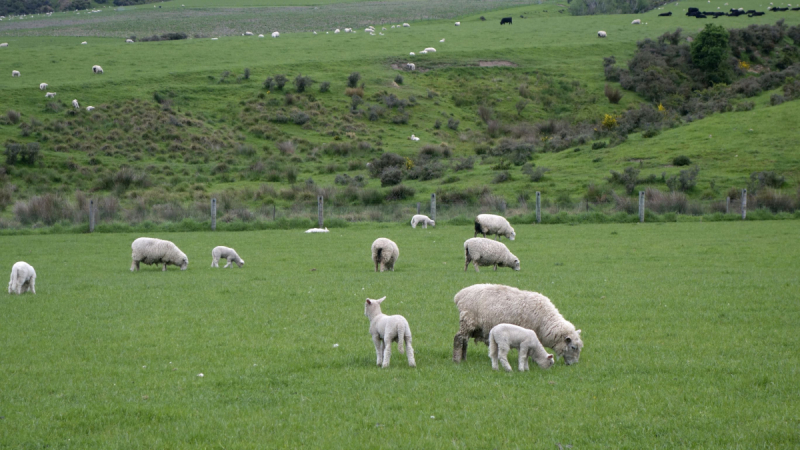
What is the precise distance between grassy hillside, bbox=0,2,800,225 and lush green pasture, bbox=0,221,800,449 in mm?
23090

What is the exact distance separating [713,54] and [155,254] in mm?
78667

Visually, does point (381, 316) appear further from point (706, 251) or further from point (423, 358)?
point (706, 251)

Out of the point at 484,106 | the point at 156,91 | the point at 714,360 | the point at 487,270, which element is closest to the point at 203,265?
the point at 487,270

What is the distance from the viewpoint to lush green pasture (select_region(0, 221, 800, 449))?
267 inches

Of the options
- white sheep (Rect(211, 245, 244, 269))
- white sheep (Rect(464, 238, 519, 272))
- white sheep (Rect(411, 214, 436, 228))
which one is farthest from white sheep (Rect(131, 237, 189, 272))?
white sheep (Rect(411, 214, 436, 228))

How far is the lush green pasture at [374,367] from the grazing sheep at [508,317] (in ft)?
1.13

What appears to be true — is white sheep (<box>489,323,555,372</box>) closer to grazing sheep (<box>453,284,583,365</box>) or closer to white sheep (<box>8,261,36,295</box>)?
grazing sheep (<box>453,284,583,365</box>)

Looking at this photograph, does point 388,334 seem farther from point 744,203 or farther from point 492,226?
point 744,203

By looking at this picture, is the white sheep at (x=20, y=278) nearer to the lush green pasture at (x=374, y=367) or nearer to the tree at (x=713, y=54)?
the lush green pasture at (x=374, y=367)

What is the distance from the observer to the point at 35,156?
171 ft

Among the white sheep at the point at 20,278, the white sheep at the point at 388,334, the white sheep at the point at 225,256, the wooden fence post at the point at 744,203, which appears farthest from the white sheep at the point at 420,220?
the white sheep at the point at 388,334

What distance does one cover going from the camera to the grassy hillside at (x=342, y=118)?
44719mm

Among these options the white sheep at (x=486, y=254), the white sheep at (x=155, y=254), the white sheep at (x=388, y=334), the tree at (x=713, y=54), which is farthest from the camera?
the tree at (x=713, y=54)

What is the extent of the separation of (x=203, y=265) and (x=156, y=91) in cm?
5382
